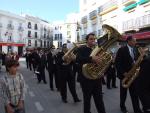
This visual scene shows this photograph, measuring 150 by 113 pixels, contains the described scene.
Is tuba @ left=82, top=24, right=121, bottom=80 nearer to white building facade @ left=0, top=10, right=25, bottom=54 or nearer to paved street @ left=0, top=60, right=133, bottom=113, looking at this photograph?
paved street @ left=0, top=60, right=133, bottom=113

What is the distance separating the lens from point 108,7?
39.4 metres

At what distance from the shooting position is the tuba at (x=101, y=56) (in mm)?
7267

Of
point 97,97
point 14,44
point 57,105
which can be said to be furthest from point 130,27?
point 14,44

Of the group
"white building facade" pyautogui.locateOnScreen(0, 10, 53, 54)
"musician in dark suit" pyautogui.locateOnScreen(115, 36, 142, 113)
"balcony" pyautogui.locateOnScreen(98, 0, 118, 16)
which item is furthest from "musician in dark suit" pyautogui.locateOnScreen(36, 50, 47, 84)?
"white building facade" pyautogui.locateOnScreen(0, 10, 53, 54)

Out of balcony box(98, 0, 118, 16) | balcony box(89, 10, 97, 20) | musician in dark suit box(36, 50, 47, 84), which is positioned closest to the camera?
musician in dark suit box(36, 50, 47, 84)

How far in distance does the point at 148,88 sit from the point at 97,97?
1579 mm

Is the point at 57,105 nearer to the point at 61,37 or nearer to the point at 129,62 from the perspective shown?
the point at 129,62

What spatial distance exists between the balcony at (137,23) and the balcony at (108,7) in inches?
144

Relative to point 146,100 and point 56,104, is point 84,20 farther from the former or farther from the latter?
point 146,100

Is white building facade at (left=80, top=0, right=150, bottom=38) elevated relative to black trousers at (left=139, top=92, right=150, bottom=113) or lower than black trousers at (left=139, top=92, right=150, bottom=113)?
elevated

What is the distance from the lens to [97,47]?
729 cm

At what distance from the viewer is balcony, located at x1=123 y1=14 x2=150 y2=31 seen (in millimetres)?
29369

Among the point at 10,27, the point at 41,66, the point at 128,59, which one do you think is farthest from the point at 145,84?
the point at 10,27

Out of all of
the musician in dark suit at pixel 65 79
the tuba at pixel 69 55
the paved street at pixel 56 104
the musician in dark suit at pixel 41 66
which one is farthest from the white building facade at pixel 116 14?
the tuba at pixel 69 55
